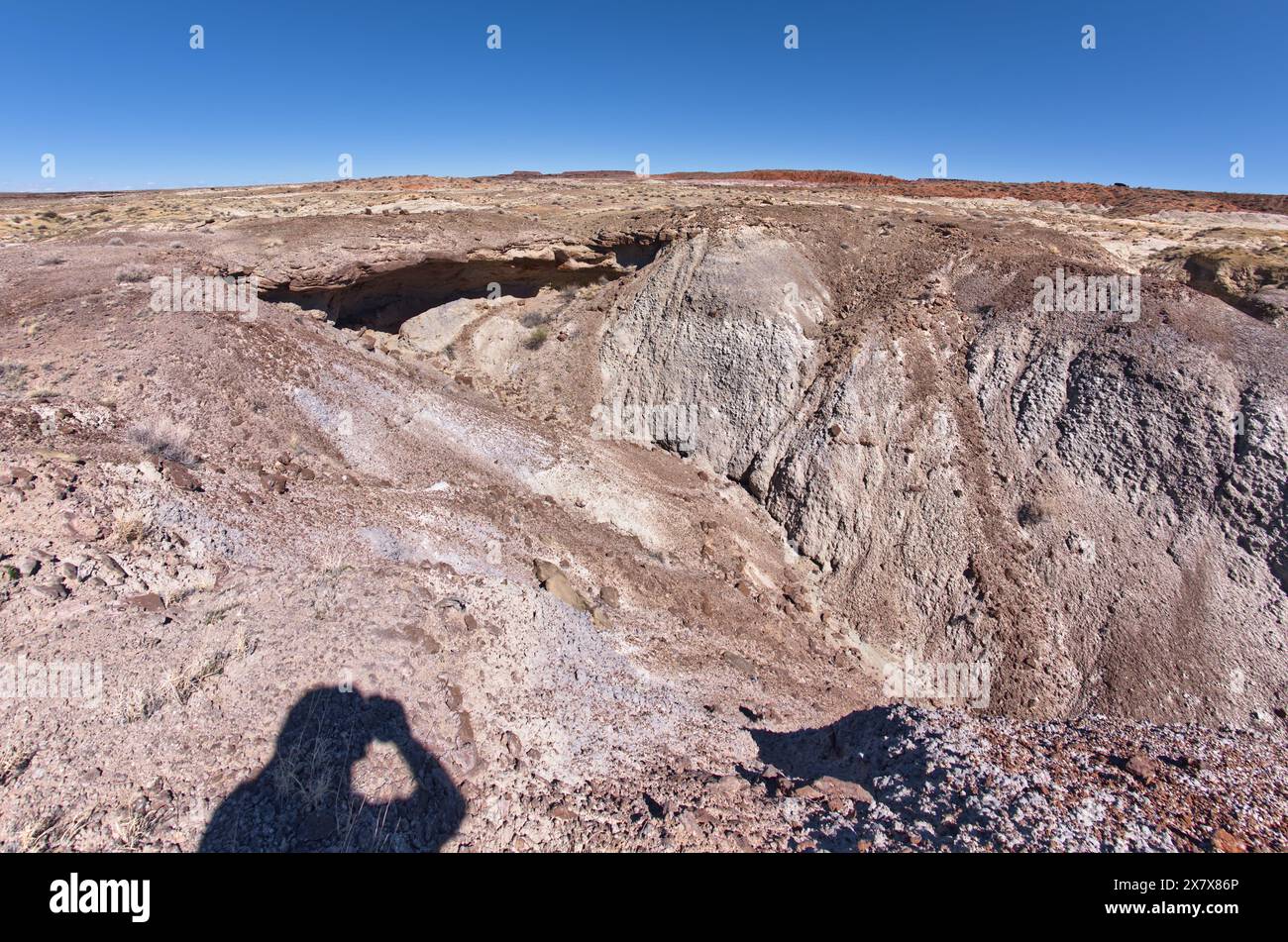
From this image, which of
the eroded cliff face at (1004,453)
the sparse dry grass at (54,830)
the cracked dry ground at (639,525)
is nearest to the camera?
the sparse dry grass at (54,830)

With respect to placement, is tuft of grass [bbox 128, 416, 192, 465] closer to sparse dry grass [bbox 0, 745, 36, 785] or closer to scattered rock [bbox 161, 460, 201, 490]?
scattered rock [bbox 161, 460, 201, 490]

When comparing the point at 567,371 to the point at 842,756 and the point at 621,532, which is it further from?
the point at 842,756

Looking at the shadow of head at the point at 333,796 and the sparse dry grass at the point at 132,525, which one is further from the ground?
the sparse dry grass at the point at 132,525

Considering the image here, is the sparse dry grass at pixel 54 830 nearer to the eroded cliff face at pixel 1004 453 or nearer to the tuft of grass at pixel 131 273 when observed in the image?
the eroded cliff face at pixel 1004 453

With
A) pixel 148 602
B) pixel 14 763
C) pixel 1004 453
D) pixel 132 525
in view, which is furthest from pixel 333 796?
pixel 1004 453

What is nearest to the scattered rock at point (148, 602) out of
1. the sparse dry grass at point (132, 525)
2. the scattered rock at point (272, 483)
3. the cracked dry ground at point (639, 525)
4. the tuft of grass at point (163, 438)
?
→ the cracked dry ground at point (639, 525)

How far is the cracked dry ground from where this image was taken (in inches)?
210

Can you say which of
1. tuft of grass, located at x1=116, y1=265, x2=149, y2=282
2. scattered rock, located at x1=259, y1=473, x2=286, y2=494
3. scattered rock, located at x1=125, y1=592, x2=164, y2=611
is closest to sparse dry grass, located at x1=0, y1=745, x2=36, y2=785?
scattered rock, located at x1=125, y1=592, x2=164, y2=611

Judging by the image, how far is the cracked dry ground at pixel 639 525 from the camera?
210 inches

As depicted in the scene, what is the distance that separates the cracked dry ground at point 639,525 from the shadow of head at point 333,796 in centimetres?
4

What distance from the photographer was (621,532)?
38.4ft

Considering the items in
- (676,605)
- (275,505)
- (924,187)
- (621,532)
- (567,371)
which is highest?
(924,187)

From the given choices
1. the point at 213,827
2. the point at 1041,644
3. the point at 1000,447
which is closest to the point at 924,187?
the point at 1000,447
